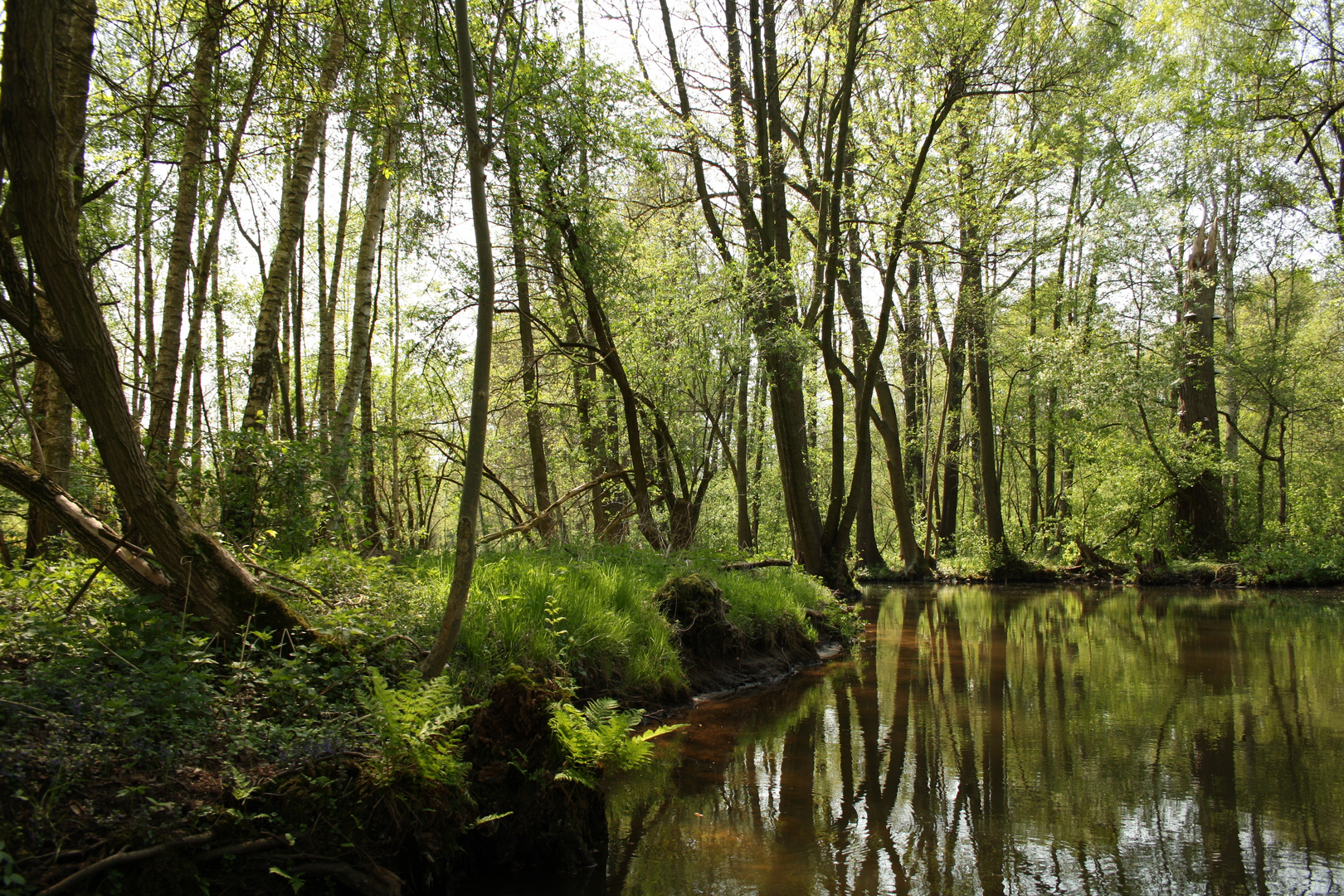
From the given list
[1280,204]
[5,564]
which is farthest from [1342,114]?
[5,564]

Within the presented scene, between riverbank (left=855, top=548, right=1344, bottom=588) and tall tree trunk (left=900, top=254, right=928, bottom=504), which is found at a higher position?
tall tree trunk (left=900, top=254, right=928, bottom=504)

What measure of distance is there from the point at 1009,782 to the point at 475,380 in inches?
159

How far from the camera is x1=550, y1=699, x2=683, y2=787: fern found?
384 centimetres

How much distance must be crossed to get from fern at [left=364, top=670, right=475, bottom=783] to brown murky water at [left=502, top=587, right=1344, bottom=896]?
77 cm

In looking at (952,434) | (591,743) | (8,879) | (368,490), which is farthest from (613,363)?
(952,434)

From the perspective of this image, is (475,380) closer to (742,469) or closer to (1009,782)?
(1009,782)

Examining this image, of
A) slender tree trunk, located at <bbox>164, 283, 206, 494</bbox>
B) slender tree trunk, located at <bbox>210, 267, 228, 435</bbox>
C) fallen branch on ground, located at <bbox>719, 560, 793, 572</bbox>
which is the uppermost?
slender tree trunk, located at <bbox>210, 267, 228, 435</bbox>

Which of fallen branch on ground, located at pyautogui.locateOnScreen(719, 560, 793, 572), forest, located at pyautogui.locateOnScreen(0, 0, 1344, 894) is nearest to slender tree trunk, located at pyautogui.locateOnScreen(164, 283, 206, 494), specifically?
forest, located at pyautogui.locateOnScreen(0, 0, 1344, 894)

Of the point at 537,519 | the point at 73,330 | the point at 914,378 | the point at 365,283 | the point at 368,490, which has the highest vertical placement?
the point at 914,378

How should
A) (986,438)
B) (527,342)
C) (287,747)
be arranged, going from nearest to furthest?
(287,747) < (527,342) < (986,438)

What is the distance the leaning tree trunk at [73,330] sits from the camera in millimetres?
3115

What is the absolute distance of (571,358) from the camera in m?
12.2

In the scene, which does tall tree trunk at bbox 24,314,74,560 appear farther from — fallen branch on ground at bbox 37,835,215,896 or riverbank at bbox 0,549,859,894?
fallen branch on ground at bbox 37,835,215,896

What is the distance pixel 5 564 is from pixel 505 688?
337cm
